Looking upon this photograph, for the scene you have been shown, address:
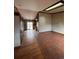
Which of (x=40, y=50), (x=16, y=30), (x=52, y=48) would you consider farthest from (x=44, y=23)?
(x=40, y=50)

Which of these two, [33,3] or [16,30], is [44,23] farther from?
[16,30]

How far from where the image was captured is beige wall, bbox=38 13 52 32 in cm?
994

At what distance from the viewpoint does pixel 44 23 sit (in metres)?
10.3

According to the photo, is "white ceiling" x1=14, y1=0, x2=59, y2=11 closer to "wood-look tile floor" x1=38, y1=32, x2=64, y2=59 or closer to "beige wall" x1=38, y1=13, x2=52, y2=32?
"wood-look tile floor" x1=38, y1=32, x2=64, y2=59

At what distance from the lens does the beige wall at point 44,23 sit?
994 cm

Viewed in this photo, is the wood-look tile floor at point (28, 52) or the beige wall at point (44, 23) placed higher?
the beige wall at point (44, 23)

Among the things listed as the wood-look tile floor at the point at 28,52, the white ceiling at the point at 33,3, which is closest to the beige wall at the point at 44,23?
the white ceiling at the point at 33,3

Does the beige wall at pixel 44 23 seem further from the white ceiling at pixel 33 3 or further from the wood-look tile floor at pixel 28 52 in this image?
the wood-look tile floor at pixel 28 52

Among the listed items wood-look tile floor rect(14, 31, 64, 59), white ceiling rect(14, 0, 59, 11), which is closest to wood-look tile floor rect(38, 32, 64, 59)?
wood-look tile floor rect(14, 31, 64, 59)
